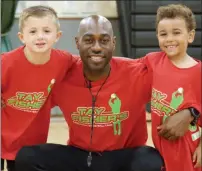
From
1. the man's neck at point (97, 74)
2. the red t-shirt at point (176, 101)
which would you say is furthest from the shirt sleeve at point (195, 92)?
the man's neck at point (97, 74)

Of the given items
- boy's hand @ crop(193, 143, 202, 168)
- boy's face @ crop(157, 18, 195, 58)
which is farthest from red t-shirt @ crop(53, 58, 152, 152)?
boy's hand @ crop(193, 143, 202, 168)

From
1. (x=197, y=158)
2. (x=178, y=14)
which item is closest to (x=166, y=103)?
(x=197, y=158)

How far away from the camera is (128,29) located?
3.33 meters

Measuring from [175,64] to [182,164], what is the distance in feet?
1.18

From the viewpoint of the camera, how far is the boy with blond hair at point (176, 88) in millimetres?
1492

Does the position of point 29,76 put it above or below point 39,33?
below

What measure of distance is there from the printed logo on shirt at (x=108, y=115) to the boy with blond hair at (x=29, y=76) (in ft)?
0.53

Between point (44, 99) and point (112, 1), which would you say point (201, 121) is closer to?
point (44, 99)

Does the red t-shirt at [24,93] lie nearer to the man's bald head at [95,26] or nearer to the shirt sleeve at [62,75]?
the shirt sleeve at [62,75]

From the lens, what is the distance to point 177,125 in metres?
1.47

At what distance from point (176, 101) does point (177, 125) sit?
88 mm

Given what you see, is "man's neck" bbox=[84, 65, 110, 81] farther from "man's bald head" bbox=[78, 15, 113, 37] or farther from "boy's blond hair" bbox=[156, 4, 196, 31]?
"boy's blond hair" bbox=[156, 4, 196, 31]

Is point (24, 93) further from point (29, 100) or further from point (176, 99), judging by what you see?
point (176, 99)

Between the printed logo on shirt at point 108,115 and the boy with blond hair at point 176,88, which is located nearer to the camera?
the boy with blond hair at point 176,88
